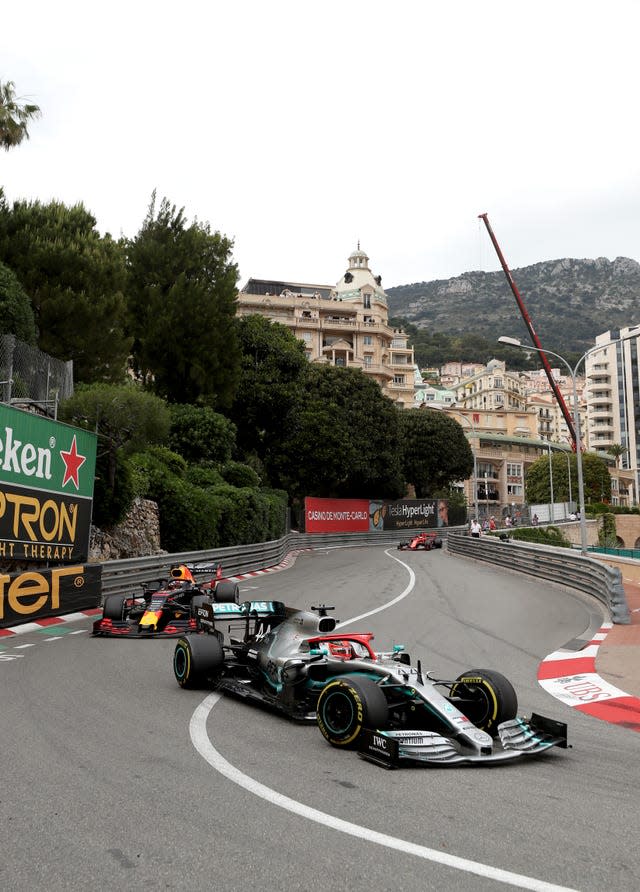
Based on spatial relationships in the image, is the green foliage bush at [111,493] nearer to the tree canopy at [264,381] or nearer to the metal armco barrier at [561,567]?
the metal armco barrier at [561,567]

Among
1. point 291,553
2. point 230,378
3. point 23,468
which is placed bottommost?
point 291,553

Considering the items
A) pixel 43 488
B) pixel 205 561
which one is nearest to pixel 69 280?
pixel 205 561

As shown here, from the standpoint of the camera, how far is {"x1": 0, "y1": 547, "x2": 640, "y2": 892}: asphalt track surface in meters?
3.77

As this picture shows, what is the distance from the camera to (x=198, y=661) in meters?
8.23

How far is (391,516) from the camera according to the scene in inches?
2311

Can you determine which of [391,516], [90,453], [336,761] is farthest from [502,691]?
[391,516]

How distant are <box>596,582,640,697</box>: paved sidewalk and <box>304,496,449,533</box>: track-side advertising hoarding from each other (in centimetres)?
3708

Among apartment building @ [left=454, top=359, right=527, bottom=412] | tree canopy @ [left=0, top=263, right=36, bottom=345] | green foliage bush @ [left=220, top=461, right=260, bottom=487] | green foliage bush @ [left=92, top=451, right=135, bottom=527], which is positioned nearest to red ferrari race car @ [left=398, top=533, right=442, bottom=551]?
green foliage bush @ [left=220, top=461, right=260, bottom=487]

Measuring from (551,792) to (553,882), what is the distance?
4.95ft

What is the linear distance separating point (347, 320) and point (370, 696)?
8937 centimetres

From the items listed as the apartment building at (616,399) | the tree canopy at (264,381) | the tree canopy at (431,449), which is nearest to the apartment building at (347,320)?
the tree canopy at (431,449)

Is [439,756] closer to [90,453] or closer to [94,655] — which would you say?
[94,655]

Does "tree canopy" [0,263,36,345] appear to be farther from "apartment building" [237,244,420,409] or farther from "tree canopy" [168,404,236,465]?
"apartment building" [237,244,420,409]

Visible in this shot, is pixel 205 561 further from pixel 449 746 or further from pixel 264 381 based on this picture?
pixel 264 381
